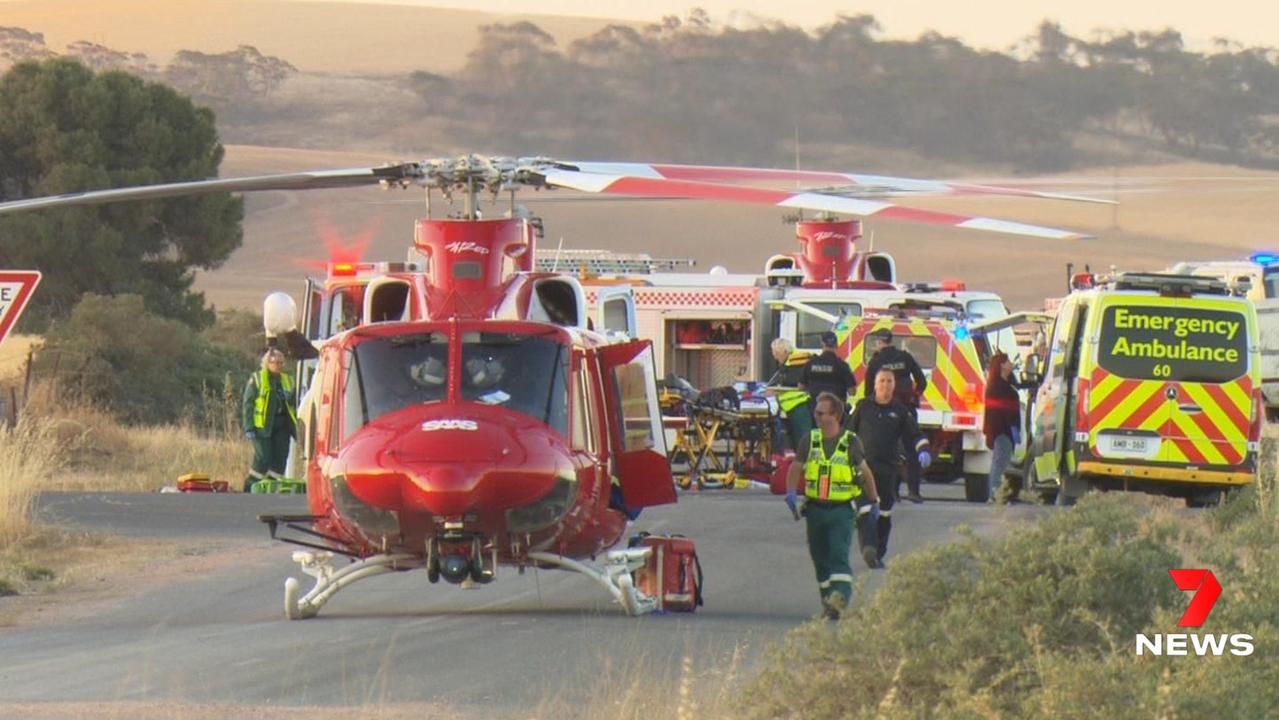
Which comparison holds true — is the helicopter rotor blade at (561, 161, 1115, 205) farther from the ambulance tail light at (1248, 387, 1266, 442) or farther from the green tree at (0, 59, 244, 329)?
the green tree at (0, 59, 244, 329)

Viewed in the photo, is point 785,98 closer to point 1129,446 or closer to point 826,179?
point 1129,446

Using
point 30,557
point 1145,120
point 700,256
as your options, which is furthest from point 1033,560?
point 1145,120

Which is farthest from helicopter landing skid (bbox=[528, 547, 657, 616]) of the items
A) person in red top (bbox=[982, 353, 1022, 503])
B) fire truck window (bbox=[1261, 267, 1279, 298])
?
fire truck window (bbox=[1261, 267, 1279, 298])

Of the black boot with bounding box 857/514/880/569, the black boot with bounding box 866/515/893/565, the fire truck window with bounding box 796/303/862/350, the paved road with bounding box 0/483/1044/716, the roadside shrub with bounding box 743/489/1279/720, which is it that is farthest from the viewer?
the fire truck window with bounding box 796/303/862/350

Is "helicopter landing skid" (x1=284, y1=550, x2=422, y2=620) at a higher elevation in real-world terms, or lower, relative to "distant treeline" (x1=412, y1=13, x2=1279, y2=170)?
higher

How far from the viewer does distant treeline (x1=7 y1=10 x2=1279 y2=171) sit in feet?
383

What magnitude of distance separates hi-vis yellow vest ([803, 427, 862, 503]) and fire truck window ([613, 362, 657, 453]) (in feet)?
3.59

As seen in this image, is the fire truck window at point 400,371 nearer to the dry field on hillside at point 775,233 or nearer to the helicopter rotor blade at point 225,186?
the helicopter rotor blade at point 225,186

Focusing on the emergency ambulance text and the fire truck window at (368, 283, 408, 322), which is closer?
the fire truck window at (368, 283, 408, 322)

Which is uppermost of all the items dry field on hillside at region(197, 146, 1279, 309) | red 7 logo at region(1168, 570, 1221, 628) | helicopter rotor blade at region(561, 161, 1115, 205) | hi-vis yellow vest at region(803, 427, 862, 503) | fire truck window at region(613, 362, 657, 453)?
helicopter rotor blade at region(561, 161, 1115, 205)

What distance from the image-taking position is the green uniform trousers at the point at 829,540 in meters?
15.8

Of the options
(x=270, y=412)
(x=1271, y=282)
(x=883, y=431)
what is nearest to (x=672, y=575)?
(x=883, y=431)

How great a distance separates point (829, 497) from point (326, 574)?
3.14m

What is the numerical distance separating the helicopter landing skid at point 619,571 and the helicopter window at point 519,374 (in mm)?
783
